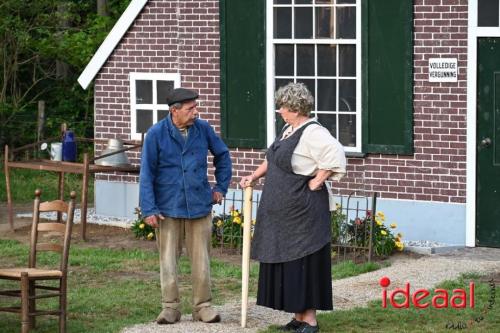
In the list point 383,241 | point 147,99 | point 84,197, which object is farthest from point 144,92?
point 383,241

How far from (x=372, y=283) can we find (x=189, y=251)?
244 centimetres

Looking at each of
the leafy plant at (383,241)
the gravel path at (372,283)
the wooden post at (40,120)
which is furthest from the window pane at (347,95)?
Result: the wooden post at (40,120)

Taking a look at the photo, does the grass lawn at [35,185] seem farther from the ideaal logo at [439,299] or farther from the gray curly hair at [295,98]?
the gray curly hair at [295,98]

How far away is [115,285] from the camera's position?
12914 mm

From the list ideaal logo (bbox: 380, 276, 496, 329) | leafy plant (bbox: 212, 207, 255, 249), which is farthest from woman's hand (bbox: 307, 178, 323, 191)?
leafy plant (bbox: 212, 207, 255, 249)

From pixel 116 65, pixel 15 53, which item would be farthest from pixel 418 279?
pixel 15 53

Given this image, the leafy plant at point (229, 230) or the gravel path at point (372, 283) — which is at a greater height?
the leafy plant at point (229, 230)

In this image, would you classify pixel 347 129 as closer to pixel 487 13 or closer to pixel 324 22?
pixel 324 22

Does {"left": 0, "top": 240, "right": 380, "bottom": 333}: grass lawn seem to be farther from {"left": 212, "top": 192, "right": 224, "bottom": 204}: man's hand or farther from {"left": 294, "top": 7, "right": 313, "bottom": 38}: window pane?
{"left": 294, "top": 7, "right": 313, "bottom": 38}: window pane

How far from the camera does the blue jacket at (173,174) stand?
10.6 m

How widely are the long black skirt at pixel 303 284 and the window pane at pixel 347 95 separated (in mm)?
5376

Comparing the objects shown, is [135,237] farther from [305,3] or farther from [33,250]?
[33,250]

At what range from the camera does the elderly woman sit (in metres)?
10.2

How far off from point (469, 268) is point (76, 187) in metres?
10.2
